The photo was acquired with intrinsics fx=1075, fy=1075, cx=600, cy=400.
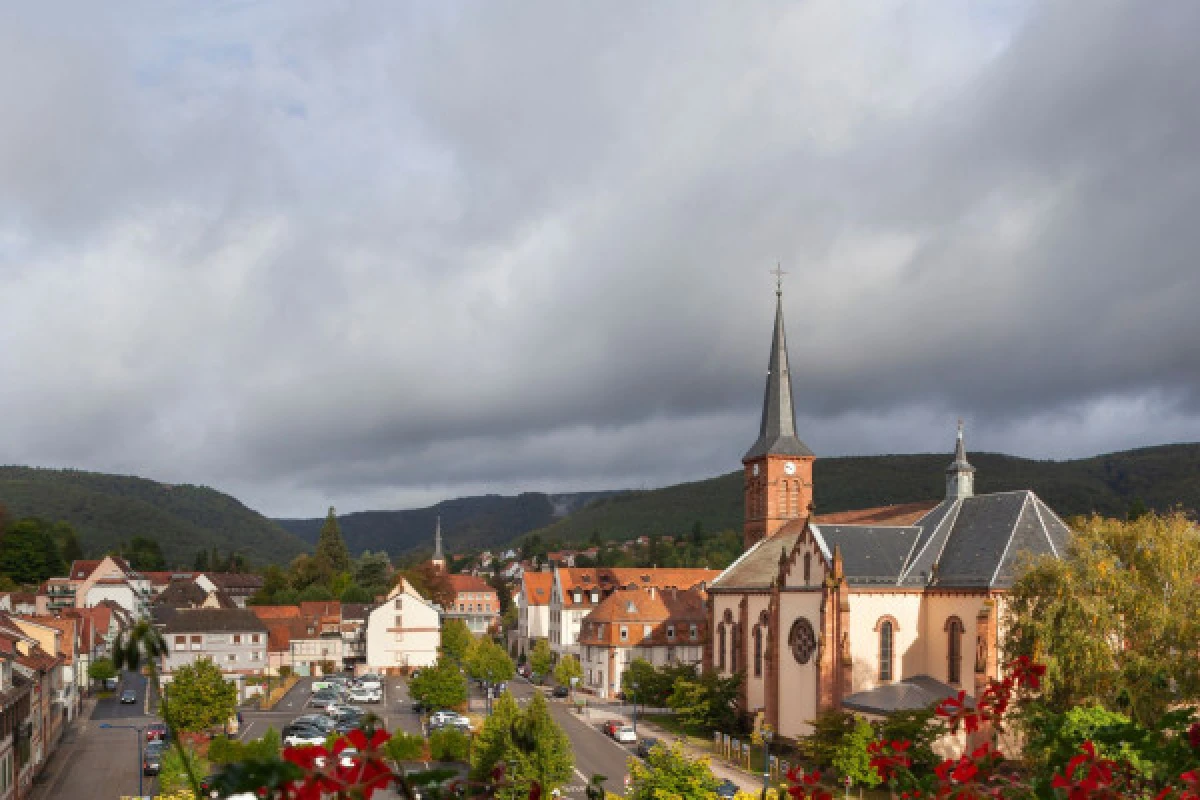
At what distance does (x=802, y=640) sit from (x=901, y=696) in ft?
20.4

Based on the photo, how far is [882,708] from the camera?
4462cm

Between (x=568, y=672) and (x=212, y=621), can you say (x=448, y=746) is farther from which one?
(x=212, y=621)

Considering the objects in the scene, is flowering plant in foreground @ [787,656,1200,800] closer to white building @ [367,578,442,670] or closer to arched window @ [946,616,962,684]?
arched window @ [946,616,962,684]

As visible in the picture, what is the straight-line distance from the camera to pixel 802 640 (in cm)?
5100

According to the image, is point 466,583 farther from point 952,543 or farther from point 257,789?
point 257,789

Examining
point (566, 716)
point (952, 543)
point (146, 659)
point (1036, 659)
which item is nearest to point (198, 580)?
point (566, 716)

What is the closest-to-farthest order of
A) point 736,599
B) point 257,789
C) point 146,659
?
point 257,789
point 146,659
point 736,599

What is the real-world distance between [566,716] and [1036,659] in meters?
38.5

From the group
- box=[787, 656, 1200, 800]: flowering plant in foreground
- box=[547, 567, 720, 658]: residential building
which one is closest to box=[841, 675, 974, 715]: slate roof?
box=[787, 656, 1200, 800]: flowering plant in foreground

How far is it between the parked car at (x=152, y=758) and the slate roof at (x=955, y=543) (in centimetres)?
3120

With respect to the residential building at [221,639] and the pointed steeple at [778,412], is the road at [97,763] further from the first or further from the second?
the pointed steeple at [778,412]

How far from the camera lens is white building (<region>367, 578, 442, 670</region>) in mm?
98000

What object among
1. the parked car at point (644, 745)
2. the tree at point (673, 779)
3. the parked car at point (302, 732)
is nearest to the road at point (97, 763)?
the parked car at point (302, 732)

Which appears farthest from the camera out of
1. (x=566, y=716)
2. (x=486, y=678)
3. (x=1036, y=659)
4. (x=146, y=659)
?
(x=486, y=678)
